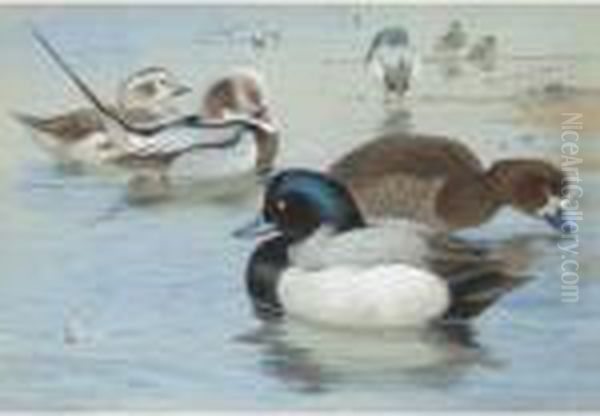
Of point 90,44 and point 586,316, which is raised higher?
point 90,44

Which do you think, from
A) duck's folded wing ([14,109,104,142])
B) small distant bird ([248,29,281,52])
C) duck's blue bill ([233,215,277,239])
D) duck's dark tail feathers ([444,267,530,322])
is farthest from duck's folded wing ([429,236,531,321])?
duck's folded wing ([14,109,104,142])

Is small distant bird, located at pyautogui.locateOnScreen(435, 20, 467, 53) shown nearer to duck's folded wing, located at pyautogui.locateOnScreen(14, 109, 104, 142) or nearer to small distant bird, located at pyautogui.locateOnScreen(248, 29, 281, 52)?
small distant bird, located at pyautogui.locateOnScreen(248, 29, 281, 52)

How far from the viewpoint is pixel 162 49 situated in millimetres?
1702

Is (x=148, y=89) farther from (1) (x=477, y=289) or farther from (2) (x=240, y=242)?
(1) (x=477, y=289)

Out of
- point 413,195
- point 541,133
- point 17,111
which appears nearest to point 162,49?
point 17,111

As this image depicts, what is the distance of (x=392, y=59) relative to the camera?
1.69 m

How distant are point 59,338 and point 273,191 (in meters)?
0.35

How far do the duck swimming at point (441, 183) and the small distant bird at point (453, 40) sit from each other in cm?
12

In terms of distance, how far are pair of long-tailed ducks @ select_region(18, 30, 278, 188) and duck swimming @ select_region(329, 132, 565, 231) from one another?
123 mm

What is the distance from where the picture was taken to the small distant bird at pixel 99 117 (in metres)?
1.69

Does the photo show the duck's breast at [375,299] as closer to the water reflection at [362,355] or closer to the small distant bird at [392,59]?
the water reflection at [362,355]

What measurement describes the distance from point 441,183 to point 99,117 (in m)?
0.47

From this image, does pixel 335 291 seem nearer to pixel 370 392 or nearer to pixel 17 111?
pixel 370 392

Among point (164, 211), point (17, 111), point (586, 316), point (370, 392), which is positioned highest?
point (17, 111)
